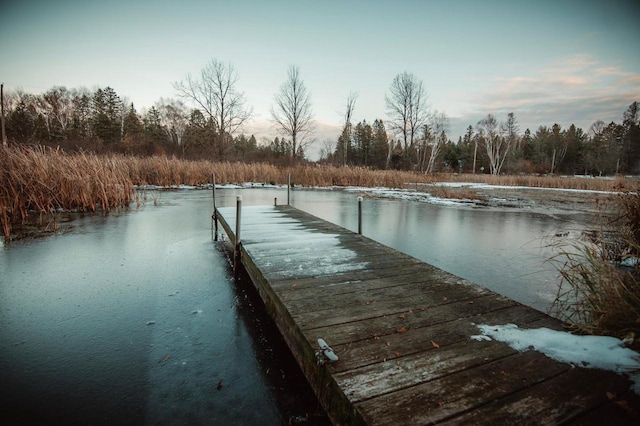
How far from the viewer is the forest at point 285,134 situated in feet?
99.7

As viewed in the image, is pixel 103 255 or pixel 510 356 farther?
pixel 103 255

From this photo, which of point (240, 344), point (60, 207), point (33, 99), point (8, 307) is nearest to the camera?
point (240, 344)

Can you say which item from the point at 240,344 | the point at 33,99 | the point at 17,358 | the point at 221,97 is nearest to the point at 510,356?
the point at 240,344

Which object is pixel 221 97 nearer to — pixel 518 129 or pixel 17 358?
pixel 17 358

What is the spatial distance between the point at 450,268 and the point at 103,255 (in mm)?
5170

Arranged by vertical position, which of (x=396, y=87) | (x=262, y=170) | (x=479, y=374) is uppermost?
(x=396, y=87)

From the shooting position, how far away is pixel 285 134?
27.4m

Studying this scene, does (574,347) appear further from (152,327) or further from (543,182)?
(543,182)

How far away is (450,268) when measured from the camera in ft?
13.7

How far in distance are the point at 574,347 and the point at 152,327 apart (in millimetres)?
3025

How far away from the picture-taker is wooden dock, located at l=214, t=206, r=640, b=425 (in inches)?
46.0

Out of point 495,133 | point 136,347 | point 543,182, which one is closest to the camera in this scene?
point 136,347

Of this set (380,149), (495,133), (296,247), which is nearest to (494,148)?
(495,133)

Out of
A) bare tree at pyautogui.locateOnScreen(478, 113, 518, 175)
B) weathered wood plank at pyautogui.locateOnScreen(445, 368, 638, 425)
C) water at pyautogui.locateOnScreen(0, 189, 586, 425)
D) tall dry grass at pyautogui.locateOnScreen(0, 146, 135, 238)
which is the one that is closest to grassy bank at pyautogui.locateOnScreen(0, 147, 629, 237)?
tall dry grass at pyautogui.locateOnScreen(0, 146, 135, 238)
